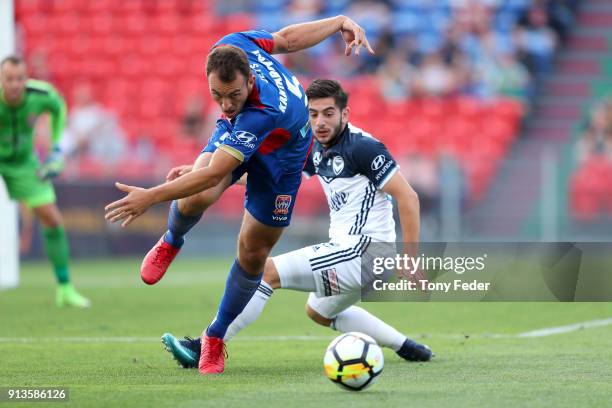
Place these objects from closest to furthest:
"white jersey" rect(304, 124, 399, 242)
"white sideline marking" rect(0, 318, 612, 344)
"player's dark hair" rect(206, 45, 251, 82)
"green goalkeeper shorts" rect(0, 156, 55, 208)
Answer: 1. "player's dark hair" rect(206, 45, 251, 82)
2. "white jersey" rect(304, 124, 399, 242)
3. "white sideline marking" rect(0, 318, 612, 344)
4. "green goalkeeper shorts" rect(0, 156, 55, 208)

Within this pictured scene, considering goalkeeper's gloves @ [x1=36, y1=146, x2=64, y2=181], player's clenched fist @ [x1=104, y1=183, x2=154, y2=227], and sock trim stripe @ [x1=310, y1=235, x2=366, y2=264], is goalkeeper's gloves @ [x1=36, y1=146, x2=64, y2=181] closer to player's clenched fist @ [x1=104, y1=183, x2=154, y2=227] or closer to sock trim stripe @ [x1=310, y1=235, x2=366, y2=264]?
sock trim stripe @ [x1=310, y1=235, x2=366, y2=264]

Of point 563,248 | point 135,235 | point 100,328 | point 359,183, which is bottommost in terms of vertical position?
point 135,235

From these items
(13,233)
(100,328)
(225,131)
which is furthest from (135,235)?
(225,131)

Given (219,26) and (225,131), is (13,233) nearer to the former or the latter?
(225,131)

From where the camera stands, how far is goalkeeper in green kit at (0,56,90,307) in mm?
11680

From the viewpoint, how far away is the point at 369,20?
2206 cm

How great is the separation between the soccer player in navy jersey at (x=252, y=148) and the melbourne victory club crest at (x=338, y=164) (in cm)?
57

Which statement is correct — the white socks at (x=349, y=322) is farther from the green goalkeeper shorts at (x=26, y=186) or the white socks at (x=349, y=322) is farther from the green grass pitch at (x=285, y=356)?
the green goalkeeper shorts at (x=26, y=186)

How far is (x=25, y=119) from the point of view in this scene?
472 inches

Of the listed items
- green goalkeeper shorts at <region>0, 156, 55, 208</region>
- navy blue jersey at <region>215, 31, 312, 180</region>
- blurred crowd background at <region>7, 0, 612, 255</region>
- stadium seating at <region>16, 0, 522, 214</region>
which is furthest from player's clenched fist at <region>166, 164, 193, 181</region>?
stadium seating at <region>16, 0, 522, 214</region>

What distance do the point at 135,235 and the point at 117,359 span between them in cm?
1120

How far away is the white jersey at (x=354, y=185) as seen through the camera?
738 centimetres

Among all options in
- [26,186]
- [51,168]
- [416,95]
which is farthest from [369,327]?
[416,95]

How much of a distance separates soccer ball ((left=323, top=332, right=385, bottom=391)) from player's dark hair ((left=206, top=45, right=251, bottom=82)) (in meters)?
1.51
